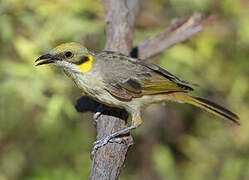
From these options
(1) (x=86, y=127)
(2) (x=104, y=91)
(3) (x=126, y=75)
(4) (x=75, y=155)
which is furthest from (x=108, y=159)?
(1) (x=86, y=127)

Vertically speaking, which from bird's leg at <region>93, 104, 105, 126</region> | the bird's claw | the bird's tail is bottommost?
the bird's claw

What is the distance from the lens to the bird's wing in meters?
3.50

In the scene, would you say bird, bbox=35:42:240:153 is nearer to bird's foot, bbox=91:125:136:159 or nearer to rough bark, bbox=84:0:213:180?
bird's foot, bbox=91:125:136:159

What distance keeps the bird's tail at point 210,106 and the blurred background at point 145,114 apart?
4.57ft

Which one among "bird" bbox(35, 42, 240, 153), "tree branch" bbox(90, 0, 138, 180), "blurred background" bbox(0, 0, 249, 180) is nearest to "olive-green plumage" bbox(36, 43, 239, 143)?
"bird" bbox(35, 42, 240, 153)

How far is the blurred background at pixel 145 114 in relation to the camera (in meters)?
4.50

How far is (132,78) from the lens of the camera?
12.0 ft

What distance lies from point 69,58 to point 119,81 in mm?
516

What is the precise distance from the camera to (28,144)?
16.9 feet

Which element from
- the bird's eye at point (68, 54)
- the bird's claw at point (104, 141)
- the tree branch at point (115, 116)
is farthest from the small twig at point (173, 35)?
the bird's claw at point (104, 141)

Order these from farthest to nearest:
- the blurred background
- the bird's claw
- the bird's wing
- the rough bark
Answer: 1. the blurred background
2. the rough bark
3. the bird's wing
4. the bird's claw

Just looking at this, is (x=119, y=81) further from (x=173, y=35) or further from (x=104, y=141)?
(x=173, y=35)

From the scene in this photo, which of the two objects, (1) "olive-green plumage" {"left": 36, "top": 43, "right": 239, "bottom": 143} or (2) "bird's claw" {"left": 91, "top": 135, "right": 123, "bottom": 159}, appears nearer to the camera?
(2) "bird's claw" {"left": 91, "top": 135, "right": 123, "bottom": 159}

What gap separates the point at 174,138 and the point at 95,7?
7.66ft
